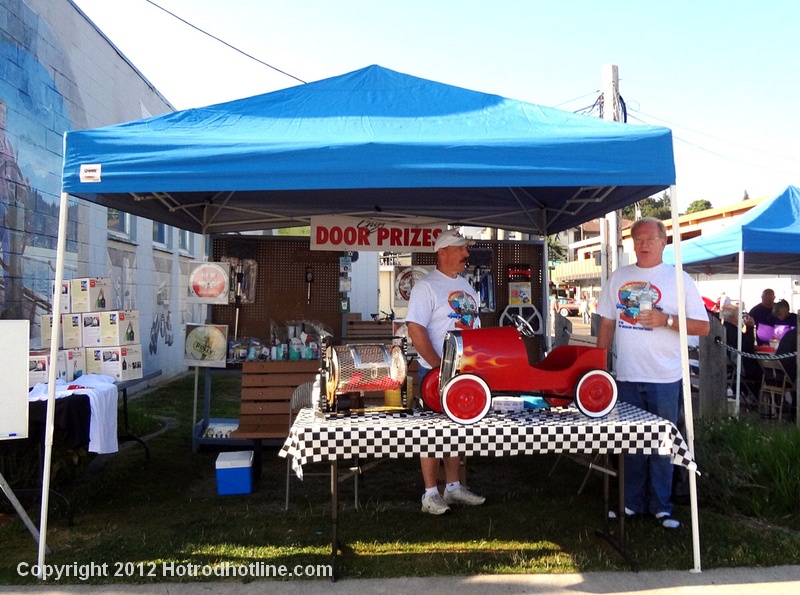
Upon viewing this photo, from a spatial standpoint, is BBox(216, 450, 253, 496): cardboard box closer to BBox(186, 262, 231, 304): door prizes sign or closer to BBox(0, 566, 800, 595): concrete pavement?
BBox(0, 566, 800, 595): concrete pavement

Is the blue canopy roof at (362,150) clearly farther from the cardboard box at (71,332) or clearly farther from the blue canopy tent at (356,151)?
the cardboard box at (71,332)

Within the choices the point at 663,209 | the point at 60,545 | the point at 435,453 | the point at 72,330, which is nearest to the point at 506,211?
the point at 435,453

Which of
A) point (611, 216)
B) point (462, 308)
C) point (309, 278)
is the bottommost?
point (462, 308)

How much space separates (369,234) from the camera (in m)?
6.08

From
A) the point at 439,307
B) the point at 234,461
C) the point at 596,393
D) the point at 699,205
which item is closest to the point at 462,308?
the point at 439,307

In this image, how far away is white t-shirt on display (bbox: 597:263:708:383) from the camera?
3.76m

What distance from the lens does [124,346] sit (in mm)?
4578

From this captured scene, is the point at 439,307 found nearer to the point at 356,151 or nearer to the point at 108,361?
the point at 356,151

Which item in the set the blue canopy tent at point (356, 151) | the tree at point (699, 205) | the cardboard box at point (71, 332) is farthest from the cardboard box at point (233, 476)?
the tree at point (699, 205)

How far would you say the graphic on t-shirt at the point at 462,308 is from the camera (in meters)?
3.96

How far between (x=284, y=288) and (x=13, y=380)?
3230 mm

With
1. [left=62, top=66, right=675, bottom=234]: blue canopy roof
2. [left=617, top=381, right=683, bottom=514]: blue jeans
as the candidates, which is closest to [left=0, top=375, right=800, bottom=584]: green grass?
[left=617, top=381, right=683, bottom=514]: blue jeans

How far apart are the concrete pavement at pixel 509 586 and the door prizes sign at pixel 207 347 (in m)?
2.73

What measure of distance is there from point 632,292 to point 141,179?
2.92 meters
